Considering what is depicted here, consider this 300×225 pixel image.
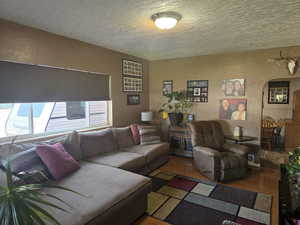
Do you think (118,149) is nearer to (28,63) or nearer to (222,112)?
(28,63)

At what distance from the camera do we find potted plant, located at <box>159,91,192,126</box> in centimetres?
452

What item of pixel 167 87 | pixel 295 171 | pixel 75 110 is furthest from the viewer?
pixel 167 87

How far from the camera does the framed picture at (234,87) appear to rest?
3936 millimetres

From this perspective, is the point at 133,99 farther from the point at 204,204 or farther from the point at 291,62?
the point at 291,62

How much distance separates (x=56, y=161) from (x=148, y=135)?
202 centimetres

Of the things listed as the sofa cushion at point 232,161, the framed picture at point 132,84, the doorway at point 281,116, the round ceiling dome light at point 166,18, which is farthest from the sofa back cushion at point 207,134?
the round ceiling dome light at point 166,18

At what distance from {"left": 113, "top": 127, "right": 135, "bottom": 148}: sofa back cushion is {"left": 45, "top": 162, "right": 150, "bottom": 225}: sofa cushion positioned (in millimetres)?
1023

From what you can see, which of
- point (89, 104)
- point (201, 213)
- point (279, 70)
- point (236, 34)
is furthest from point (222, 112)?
point (89, 104)

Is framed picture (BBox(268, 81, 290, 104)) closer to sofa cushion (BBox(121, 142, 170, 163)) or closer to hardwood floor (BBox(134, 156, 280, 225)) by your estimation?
hardwood floor (BBox(134, 156, 280, 225))

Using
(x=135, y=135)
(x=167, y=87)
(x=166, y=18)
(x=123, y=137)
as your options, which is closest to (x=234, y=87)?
(x=167, y=87)

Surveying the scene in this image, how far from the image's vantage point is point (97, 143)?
10.5ft

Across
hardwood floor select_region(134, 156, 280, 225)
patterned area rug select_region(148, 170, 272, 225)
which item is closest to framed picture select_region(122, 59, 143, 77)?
hardwood floor select_region(134, 156, 280, 225)

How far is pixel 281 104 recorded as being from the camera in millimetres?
5871

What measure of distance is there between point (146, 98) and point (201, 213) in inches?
133
